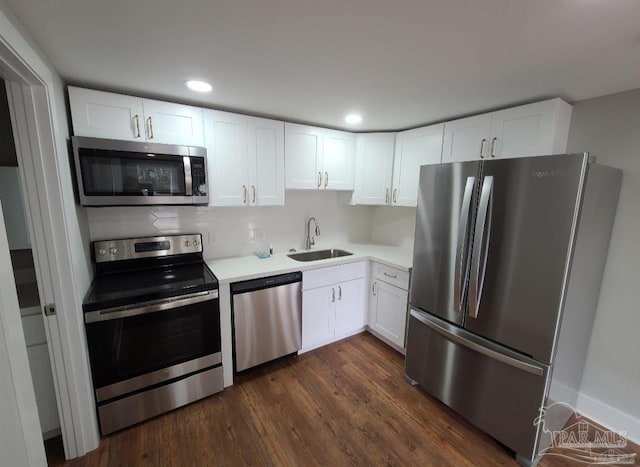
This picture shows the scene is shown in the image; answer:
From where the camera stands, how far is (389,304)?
8.87 ft

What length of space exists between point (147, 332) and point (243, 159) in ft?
4.89

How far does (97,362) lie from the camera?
1649mm

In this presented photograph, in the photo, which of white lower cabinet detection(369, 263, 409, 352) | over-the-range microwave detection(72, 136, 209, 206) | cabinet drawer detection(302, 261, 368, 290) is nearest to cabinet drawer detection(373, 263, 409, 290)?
white lower cabinet detection(369, 263, 409, 352)

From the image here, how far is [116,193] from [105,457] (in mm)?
1626

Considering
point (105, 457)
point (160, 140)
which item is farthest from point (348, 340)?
point (160, 140)

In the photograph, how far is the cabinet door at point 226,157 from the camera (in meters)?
2.19

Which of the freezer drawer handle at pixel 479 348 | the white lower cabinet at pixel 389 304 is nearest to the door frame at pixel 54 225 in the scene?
the freezer drawer handle at pixel 479 348

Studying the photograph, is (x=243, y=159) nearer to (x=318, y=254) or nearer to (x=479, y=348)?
(x=318, y=254)

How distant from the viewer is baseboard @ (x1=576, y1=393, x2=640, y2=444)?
181 centimetres

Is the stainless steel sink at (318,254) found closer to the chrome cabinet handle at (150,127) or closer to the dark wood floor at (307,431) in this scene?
the dark wood floor at (307,431)

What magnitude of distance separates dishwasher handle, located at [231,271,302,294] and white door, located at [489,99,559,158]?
1871mm

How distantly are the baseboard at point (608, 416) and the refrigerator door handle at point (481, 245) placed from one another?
47.5 inches

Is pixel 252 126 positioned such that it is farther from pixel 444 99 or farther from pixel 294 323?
pixel 294 323

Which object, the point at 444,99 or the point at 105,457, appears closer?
the point at 105,457
